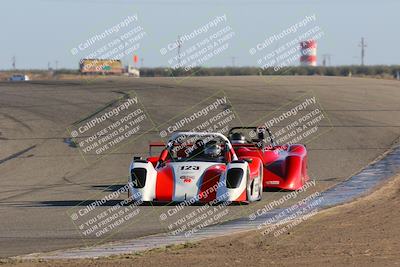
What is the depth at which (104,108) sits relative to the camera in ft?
115

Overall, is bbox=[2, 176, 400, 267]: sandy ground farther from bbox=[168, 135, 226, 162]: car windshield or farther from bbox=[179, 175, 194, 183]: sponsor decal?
bbox=[168, 135, 226, 162]: car windshield

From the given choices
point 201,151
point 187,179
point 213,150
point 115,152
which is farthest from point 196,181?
point 115,152

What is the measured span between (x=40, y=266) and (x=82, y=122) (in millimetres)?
21813

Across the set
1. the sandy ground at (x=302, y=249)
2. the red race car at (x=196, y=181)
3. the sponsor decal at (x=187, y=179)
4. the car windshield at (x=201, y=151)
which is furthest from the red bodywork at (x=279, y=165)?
the sandy ground at (x=302, y=249)

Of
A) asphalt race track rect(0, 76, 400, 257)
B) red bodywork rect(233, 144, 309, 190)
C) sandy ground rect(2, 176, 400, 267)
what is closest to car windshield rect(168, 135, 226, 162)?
red bodywork rect(233, 144, 309, 190)

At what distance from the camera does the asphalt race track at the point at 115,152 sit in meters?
14.5

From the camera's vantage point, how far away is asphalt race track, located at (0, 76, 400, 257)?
571 inches

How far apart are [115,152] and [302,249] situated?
15.2 metres

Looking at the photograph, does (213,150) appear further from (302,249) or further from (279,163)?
(302,249)

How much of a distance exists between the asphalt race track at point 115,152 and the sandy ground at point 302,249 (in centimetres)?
165

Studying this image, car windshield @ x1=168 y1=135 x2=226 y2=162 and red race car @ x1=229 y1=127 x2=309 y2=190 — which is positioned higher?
car windshield @ x1=168 y1=135 x2=226 y2=162

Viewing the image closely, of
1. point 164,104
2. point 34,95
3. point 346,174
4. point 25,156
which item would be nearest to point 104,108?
point 164,104

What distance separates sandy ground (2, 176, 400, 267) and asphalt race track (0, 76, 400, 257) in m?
1.65

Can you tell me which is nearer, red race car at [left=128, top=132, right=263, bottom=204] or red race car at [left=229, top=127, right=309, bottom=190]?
red race car at [left=128, top=132, right=263, bottom=204]
